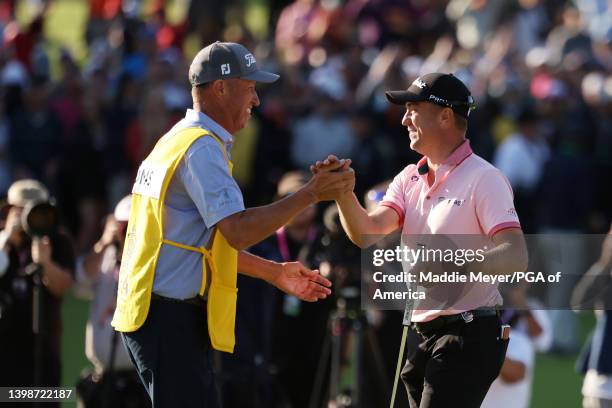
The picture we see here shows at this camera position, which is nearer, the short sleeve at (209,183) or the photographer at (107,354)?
the short sleeve at (209,183)

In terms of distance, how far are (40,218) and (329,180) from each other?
2500mm

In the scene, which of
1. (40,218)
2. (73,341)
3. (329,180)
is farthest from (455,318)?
(73,341)

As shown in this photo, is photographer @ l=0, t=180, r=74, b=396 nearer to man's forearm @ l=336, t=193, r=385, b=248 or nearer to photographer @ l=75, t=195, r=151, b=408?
photographer @ l=75, t=195, r=151, b=408

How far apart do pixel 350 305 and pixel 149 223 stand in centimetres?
302

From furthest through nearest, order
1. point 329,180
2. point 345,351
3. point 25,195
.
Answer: point 345,351 < point 25,195 < point 329,180

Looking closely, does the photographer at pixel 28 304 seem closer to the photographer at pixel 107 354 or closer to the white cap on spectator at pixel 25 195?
the white cap on spectator at pixel 25 195

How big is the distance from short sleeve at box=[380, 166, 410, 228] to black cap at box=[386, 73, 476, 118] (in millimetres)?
422

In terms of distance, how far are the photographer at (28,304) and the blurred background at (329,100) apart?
2760 mm

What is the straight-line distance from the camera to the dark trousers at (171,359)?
5922mm

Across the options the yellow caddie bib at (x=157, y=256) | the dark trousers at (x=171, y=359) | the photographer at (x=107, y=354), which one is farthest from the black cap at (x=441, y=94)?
A: the photographer at (x=107, y=354)

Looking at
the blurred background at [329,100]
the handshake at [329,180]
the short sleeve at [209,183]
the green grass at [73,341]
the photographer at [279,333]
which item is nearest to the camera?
the short sleeve at [209,183]

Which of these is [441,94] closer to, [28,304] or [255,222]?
[255,222]

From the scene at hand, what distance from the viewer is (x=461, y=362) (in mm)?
6090

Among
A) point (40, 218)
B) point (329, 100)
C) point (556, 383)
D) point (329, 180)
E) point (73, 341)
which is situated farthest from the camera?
point (329, 100)
